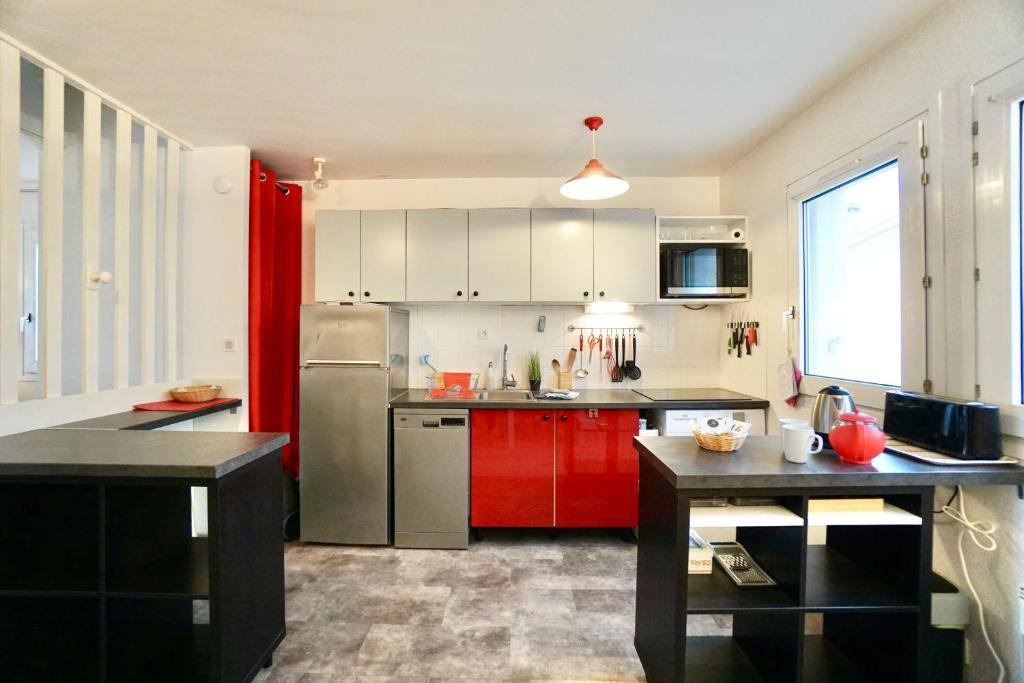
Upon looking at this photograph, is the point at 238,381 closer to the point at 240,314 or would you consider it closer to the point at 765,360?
the point at 240,314

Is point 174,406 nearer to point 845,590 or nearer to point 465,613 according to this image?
point 465,613

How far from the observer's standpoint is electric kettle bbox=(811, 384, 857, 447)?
1565mm

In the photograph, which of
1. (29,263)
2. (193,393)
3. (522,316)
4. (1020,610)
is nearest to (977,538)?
(1020,610)

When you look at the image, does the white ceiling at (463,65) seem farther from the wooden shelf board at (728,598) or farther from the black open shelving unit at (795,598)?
the wooden shelf board at (728,598)

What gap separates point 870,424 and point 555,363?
2.12 m

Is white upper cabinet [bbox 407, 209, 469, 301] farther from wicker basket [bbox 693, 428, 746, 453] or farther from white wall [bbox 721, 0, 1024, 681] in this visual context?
white wall [bbox 721, 0, 1024, 681]

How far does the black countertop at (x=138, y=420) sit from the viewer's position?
201 cm

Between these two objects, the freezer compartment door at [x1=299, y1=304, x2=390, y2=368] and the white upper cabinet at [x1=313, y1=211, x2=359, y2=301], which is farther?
the white upper cabinet at [x1=313, y1=211, x2=359, y2=301]

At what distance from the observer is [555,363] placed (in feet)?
10.9

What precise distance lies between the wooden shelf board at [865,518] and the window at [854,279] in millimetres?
796

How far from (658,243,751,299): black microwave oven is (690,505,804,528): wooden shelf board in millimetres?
1908

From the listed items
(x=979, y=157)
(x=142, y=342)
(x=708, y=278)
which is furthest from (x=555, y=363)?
(x=142, y=342)

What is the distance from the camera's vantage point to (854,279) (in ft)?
6.94

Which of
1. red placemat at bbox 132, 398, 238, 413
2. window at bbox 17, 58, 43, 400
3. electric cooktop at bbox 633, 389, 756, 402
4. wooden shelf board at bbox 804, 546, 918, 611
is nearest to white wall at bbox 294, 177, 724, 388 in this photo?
electric cooktop at bbox 633, 389, 756, 402
